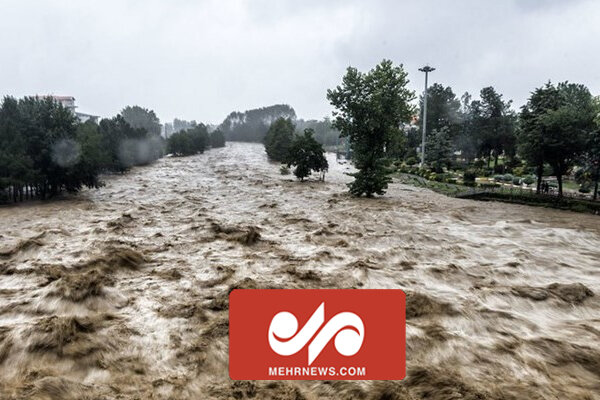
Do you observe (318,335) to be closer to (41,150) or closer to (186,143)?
(41,150)

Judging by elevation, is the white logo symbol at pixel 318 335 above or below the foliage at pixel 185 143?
below

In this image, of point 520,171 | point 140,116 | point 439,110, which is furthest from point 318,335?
point 140,116

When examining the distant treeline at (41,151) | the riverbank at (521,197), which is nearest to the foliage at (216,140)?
the distant treeline at (41,151)

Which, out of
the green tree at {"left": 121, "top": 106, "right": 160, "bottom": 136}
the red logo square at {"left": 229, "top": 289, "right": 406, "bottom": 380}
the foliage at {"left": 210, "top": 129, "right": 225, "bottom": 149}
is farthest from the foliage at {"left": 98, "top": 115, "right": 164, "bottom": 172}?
the green tree at {"left": 121, "top": 106, "right": 160, "bottom": 136}

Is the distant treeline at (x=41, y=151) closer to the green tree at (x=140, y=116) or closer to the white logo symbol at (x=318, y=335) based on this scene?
the white logo symbol at (x=318, y=335)

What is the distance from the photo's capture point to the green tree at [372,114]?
35.9 metres

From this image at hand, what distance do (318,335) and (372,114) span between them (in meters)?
32.8

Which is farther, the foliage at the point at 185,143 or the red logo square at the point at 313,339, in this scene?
the foliage at the point at 185,143

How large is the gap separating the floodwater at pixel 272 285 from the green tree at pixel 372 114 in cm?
1139

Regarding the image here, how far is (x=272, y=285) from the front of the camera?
41.8ft

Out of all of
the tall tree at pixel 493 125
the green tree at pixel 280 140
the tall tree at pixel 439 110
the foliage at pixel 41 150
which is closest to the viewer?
the foliage at pixel 41 150

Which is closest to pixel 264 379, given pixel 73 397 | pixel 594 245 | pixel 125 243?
pixel 73 397

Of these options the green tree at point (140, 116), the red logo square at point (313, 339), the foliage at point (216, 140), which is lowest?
the red logo square at point (313, 339)

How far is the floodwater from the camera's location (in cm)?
764
